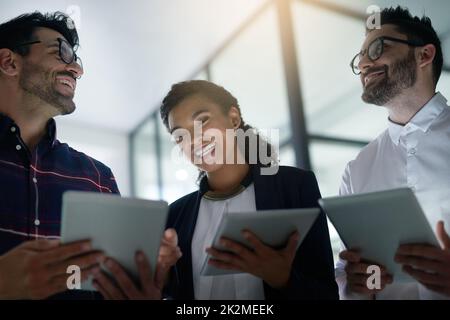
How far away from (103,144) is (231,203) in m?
4.75

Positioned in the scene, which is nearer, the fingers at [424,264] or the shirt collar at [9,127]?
the fingers at [424,264]

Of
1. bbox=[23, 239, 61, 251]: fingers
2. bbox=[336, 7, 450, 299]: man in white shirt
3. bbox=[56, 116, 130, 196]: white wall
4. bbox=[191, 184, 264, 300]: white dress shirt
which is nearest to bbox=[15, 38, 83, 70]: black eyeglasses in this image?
bbox=[191, 184, 264, 300]: white dress shirt

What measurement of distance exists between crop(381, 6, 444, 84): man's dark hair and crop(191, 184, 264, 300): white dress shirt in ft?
3.50

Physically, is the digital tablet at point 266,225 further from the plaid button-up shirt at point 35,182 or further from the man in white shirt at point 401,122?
the plaid button-up shirt at point 35,182

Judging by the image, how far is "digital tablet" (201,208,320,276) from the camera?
1064 millimetres

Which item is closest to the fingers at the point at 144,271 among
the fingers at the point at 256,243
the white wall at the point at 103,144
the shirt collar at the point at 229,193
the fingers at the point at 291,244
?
the fingers at the point at 256,243

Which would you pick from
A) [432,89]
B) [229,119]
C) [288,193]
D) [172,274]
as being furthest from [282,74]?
[172,274]

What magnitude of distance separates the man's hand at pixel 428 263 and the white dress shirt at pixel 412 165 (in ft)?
1.11

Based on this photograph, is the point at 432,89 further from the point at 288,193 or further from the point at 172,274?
the point at 172,274

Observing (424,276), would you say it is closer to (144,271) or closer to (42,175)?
(144,271)

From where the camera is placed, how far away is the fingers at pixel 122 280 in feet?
3.52

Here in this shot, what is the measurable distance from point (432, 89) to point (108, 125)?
4.66 m

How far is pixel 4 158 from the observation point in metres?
1.56

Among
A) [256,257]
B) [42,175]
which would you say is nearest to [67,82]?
[42,175]
